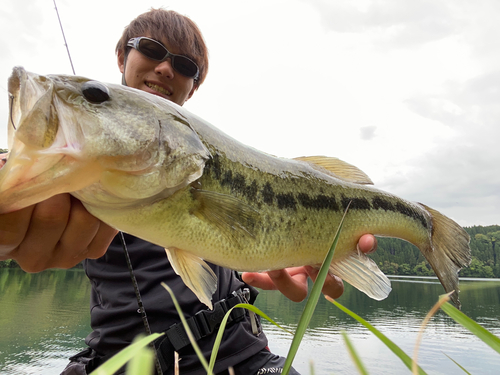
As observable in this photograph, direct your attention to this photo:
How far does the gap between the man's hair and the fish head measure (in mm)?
2511

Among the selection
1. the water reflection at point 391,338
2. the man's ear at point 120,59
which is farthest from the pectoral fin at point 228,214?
the water reflection at point 391,338

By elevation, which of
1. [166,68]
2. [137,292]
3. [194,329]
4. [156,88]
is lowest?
[194,329]

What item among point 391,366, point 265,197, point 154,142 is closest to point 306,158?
point 265,197

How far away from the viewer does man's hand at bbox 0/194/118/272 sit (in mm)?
1569

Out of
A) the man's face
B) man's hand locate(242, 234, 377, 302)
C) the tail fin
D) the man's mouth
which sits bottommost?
man's hand locate(242, 234, 377, 302)

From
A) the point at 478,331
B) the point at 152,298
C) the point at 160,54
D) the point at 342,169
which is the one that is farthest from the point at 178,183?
the point at 160,54

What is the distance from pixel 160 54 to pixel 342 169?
2.50 metres

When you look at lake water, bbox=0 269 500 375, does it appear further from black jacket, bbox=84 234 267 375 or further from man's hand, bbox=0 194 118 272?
man's hand, bbox=0 194 118 272

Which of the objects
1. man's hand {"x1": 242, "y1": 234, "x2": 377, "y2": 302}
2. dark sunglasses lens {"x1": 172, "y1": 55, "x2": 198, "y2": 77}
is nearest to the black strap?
man's hand {"x1": 242, "y1": 234, "x2": 377, "y2": 302}

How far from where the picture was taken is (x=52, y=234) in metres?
1.67

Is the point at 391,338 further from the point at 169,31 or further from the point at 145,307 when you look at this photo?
the point at 169,31

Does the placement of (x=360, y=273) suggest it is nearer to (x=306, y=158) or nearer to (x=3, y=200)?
(x=306, y=158)

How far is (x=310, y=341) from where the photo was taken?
20.5 m

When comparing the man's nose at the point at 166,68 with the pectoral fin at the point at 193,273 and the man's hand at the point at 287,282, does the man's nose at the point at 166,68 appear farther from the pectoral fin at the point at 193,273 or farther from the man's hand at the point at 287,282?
the pectoral fin at the point at 193,273
